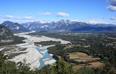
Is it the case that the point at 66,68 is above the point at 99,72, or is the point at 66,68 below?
above

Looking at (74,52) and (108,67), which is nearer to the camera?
(108,67)

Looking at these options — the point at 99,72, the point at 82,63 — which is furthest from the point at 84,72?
the point at 82,63

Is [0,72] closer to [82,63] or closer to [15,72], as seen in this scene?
[15,72]

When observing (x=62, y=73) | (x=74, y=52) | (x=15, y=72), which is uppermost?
(x=62, y=73)

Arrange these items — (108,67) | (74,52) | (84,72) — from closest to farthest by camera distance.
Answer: (84,72)
(108,67)
(74,52)

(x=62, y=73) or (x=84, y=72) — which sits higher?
(x=62, y=73)

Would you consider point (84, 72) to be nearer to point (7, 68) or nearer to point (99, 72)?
point (99, 72)

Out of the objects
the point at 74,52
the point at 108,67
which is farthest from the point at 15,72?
the point at 74,52

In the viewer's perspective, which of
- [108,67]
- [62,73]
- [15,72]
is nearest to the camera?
[62,73]

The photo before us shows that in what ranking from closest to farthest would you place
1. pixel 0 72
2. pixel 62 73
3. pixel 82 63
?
pixel 62 73 < pixel 0 72 < pixel 82 63
